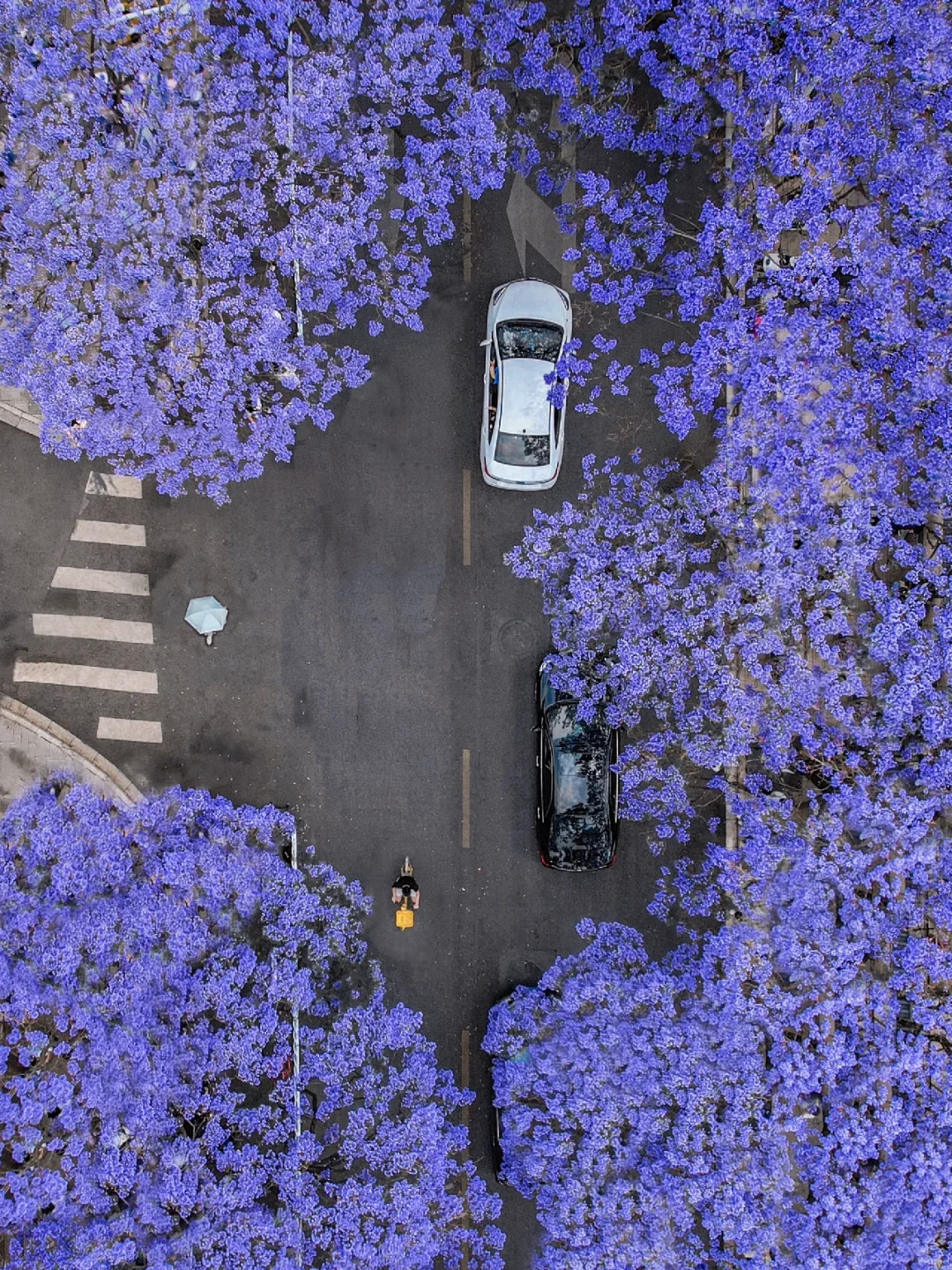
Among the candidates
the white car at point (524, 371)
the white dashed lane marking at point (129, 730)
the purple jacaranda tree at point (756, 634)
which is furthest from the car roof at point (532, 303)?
the white dashed lane marking at point (129, 730)

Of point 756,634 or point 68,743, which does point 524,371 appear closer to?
point 756,634

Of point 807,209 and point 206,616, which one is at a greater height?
point 807,209

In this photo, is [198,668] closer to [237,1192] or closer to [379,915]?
[379,915]

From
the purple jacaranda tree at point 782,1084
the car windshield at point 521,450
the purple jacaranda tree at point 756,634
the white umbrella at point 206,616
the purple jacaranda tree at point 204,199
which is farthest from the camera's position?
the white umbrella at point 206,616

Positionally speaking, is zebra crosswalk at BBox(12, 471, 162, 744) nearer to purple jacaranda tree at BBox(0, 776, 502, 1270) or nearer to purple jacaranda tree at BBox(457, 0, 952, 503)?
purple jacaranda tree at BBox(0, 776, 502, 1270)

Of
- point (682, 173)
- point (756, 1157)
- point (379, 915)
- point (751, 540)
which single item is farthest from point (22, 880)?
point (682, 173)

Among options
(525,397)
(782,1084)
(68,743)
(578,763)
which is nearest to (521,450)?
(525,397)

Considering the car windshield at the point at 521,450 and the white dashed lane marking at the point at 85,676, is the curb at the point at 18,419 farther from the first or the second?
the car windshield at the point at 521,450
